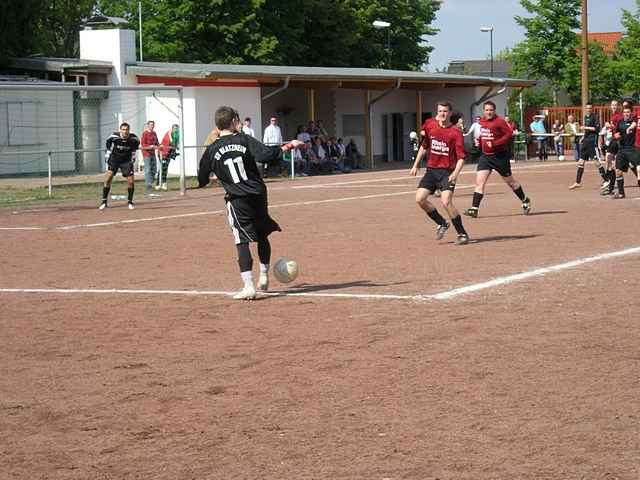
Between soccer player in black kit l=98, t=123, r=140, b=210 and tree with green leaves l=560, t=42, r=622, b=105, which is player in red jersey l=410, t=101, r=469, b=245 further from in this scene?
tree with green leaves l=560, t=42, r=622, b=105

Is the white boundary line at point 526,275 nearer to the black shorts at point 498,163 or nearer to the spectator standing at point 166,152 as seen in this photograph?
the black shorts at point 498,163

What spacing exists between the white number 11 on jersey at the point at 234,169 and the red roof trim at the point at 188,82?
2669 centimetres

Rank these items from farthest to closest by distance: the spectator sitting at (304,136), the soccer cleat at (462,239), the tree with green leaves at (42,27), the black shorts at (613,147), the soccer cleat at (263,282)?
the tree with green leaves at (42,27), the spectator sitting at (304,136), the black shorts at (613,147), the soccer cleat at (462,239), the soccer cleat at (263,282)

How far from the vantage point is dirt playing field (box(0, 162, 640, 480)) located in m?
6.06

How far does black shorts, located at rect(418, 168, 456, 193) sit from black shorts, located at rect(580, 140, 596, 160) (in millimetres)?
11004

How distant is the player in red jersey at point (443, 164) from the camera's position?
51.0 feet

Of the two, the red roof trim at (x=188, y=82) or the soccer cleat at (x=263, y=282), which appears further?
the red roof trim at (x=188, y=82)

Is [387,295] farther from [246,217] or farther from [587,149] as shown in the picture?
[587,149]

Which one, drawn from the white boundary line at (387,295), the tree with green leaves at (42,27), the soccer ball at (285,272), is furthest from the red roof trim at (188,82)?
the soccer ball at (285,272)

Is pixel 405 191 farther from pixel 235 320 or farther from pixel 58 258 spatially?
pixel 235 320

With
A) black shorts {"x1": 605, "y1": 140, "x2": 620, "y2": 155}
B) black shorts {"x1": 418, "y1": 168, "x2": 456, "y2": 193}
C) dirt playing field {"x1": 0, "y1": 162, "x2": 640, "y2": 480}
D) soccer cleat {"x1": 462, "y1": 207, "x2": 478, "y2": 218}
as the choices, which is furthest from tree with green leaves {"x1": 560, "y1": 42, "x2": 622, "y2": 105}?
dirt playing field {"x1": 0, "y1": 162, "x2": 640, "y2": 480}

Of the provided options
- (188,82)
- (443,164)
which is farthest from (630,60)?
(443,164)

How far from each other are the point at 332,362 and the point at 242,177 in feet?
11.2

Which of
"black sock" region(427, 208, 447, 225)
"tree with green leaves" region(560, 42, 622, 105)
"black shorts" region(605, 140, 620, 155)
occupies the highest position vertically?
"tree with green leaves" region(560, 42, 622, 105)
